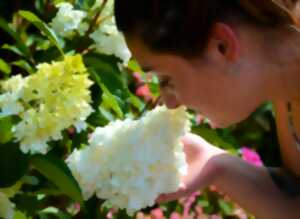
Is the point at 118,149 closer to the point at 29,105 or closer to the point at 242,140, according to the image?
the point at 29,105

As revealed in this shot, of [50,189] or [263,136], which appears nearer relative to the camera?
[50,189]

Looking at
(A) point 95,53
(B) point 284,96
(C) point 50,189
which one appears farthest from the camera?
A: (A) point 95,53

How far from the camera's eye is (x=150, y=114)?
154cm

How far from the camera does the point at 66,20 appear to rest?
1859mm

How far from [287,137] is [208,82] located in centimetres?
40

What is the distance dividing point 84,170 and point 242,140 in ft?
6.85

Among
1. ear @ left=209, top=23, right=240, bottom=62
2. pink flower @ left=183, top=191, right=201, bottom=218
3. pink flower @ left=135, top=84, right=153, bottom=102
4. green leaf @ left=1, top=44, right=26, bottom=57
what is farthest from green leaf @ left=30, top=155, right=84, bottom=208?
pink flower @ left=135, top=84, right=153, bottom=102

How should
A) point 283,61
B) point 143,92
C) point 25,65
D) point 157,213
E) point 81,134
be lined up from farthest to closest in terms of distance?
point 143,92
point 157,213
point 25,65
point 81,134
point 283,61

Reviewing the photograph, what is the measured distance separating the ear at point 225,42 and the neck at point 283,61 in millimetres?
69

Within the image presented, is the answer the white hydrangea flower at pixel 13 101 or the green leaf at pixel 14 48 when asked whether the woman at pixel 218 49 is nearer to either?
the white hydrangea flower at pixel 13 101

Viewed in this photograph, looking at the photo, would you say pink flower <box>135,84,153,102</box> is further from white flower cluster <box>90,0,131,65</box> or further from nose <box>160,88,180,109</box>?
nose <box>160,88,180,109</box>

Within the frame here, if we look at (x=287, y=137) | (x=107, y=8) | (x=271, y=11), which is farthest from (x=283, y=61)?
(x=107, y=8)

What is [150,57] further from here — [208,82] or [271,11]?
[271,11]

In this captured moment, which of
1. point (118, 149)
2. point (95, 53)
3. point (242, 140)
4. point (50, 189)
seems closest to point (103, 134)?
point (118, 149)
